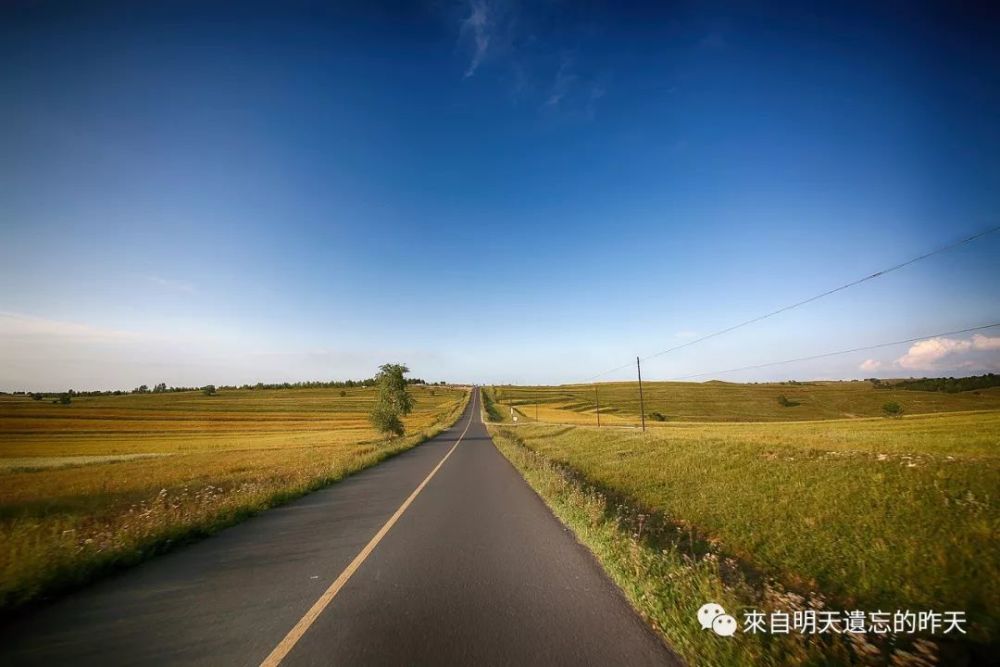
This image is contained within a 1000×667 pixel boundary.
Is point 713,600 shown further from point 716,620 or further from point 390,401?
point 390,401

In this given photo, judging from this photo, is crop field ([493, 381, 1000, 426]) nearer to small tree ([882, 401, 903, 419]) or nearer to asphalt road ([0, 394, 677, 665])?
small tree ([882, 401, 903, 419])

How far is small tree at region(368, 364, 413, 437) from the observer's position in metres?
37.2

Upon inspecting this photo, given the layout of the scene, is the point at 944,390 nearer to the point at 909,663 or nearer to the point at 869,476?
the point at 869,476

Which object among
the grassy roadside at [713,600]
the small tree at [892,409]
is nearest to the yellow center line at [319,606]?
the grassy roadside at [713,600]

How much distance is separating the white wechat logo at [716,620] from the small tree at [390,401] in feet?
117

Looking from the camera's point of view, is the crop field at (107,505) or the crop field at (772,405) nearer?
the crop field at (107,505)

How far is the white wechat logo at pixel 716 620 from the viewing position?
11.9ft

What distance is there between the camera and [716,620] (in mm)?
3770

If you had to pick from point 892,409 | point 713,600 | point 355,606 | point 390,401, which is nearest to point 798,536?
point 713,600

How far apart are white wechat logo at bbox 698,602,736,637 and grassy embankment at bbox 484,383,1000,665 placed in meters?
0.09

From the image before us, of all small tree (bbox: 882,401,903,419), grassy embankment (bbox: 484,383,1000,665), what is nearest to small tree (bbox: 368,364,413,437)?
grassy embankment (bbox: 484,383,1000,665)

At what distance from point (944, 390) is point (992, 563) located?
94.7 metres

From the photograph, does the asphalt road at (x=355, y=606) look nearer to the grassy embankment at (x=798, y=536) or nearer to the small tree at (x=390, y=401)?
the grassy embankment at (x=798, y=536)

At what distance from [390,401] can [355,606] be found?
3622 cm
